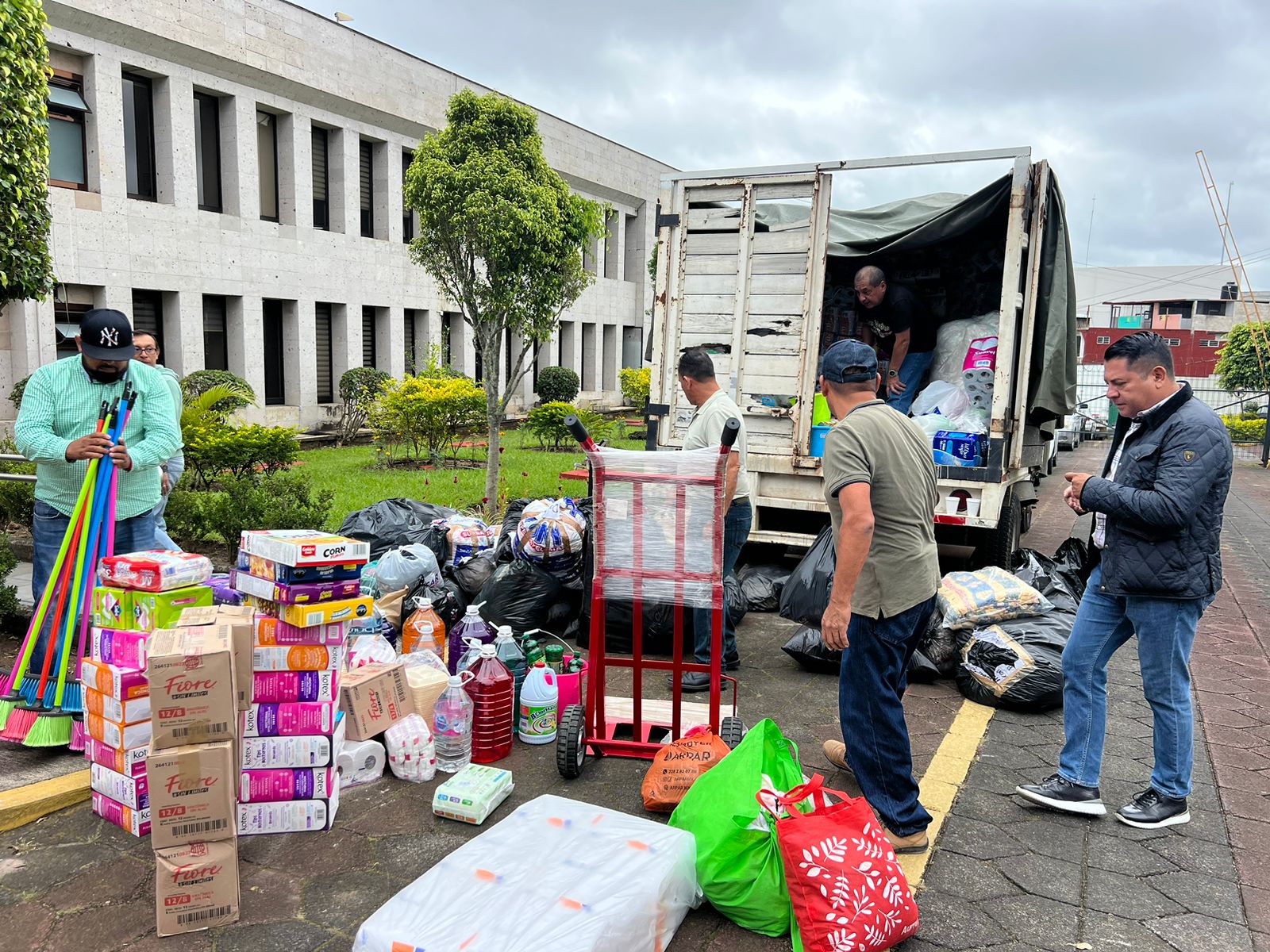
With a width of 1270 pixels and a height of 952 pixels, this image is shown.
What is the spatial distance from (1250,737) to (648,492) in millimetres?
3442

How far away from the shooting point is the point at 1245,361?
103 ft

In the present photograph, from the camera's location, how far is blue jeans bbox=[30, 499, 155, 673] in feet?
13.0

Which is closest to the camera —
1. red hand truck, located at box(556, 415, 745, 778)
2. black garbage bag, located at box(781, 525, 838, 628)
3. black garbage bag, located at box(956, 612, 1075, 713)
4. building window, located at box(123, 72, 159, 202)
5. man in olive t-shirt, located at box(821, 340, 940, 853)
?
man in olive t-shirt, located at box(821, 340, 940, 853)

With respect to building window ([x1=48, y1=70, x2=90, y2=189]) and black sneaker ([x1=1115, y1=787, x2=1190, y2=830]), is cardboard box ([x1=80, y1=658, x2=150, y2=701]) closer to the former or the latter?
black sneaker ([x1=1115, y1=787, x2=1190, y2=830])

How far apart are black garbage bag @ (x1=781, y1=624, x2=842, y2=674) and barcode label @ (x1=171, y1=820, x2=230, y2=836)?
3.37 meters

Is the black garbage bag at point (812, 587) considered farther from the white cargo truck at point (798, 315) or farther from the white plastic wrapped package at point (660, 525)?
the white plastic wrapped package at point (660, 525)

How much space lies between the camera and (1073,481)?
138 inches

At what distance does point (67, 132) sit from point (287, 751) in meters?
15.0

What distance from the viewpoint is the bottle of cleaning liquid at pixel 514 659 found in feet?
14.5

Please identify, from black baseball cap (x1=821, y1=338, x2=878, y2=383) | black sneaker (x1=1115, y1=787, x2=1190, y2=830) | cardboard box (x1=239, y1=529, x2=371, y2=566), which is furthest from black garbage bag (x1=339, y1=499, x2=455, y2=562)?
black sneaker (x1=1115, y1=787, x2=1190, y2=830)

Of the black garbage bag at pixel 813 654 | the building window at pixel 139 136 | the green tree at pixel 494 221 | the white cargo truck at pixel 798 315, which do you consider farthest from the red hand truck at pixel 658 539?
the building window at pixel 139 136

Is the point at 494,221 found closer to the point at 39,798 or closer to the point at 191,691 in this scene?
the point at 39,798

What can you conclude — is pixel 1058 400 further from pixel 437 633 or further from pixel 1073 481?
pixel 437 633

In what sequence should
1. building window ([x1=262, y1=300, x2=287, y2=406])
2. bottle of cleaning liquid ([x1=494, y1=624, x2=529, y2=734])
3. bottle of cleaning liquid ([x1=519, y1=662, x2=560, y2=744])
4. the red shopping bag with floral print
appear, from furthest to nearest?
building window ([x1=262, y1=300, x2=287, y2=406]) → bottle of cleaning liquid ([x1=494, y1=624, x2=529, y2=734]) → bottle of cleaning liquid ([x1=519, y1=662, x2=560, y2=744]) → the red shopping bag with floral print
